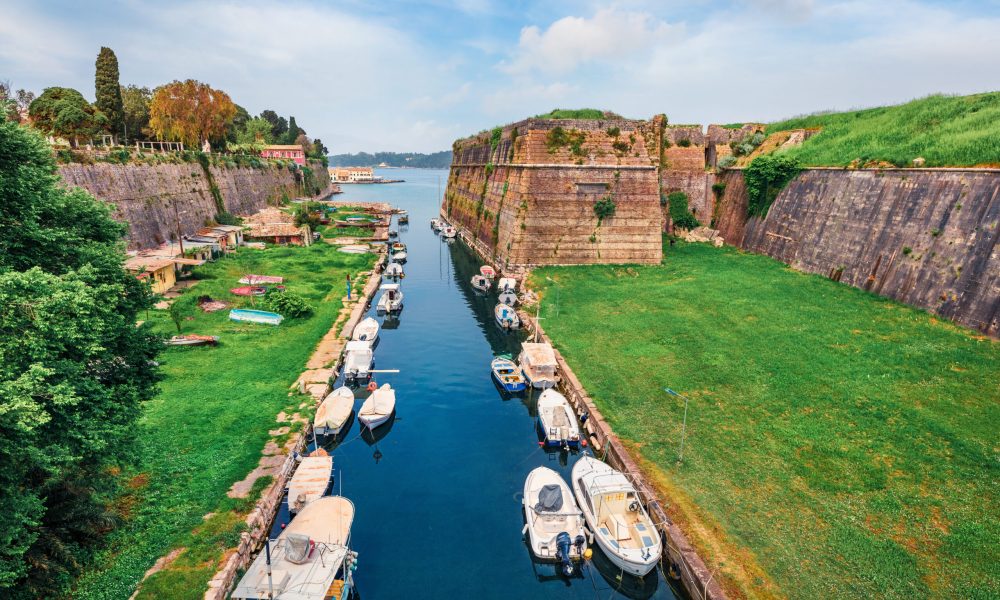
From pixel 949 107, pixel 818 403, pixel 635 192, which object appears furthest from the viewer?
pixel 635 192

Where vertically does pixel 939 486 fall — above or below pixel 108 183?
below

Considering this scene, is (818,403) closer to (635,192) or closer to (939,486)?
(939,486)

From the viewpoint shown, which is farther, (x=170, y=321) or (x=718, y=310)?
(x=718, y=310)

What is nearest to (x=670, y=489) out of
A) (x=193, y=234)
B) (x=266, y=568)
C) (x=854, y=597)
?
(x=854, y=597)

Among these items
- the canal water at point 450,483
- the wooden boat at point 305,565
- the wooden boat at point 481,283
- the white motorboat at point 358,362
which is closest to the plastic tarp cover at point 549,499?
the canal water at point 450,483

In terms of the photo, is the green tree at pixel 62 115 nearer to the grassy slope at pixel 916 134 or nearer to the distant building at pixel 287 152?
the distant building at pixel 287 152

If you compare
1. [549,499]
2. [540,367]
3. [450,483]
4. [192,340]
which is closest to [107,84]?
[192,340]
